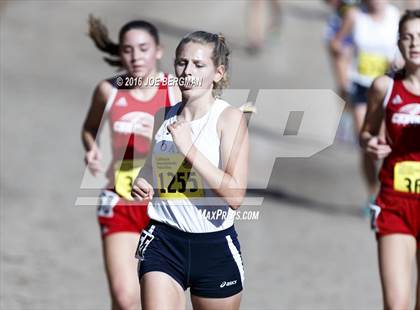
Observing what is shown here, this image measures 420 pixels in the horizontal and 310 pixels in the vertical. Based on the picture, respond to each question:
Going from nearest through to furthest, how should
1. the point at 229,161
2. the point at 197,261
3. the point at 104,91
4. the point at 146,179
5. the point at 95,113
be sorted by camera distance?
the point at 229,161 < the point at 197,261 < the point at 146,179 < the point at 104,91 < the point at 95,113

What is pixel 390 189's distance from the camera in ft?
20.4

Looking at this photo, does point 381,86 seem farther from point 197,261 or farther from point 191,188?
point 197,261

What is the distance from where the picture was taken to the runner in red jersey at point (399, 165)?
595 cm

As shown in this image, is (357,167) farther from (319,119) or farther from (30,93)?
(30,93)

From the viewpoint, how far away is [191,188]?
5203 mm

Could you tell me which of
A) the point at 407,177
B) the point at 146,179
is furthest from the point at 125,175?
the point at 407,177

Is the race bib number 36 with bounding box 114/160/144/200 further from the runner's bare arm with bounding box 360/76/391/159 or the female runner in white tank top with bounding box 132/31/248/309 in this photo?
the runner's bare arm with bounding box 360/76/391/159

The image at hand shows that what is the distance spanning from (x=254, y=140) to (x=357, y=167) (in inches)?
48.4

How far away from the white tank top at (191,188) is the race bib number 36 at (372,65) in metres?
5.75

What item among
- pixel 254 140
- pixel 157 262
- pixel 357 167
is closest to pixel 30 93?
pixel 254 140

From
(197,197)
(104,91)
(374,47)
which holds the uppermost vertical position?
(197,197)

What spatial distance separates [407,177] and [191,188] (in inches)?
59.6

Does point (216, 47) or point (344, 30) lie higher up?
point (216, 47)

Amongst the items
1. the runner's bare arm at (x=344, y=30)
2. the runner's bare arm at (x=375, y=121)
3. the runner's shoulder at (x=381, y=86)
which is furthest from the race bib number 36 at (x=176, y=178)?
the runner's bare arm at (x=344, y=30)
